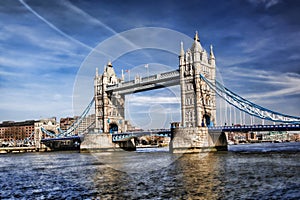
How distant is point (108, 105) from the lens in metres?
94.4

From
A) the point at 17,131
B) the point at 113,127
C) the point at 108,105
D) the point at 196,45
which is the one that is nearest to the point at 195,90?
the point at 196,45

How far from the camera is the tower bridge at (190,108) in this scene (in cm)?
6216

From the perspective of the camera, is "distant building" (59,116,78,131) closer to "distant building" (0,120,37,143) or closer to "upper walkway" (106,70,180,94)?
"distant building" (0,120,37,143)

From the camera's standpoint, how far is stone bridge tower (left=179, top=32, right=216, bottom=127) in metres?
68.9

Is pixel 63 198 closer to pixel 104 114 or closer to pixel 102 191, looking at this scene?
pixel 102 191

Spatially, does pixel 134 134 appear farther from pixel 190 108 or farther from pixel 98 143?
pixel 190 108

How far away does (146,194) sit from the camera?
20328 millimetres

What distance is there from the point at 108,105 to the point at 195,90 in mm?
32570

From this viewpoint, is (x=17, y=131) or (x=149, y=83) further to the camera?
(x=17, y=131)

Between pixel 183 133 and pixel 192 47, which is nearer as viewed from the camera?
pixel 183 133

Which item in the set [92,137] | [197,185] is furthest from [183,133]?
[197,185]

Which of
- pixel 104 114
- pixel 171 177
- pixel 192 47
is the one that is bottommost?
pixel 171 177

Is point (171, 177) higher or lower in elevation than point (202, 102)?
lower

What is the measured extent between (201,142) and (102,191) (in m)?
41.9
